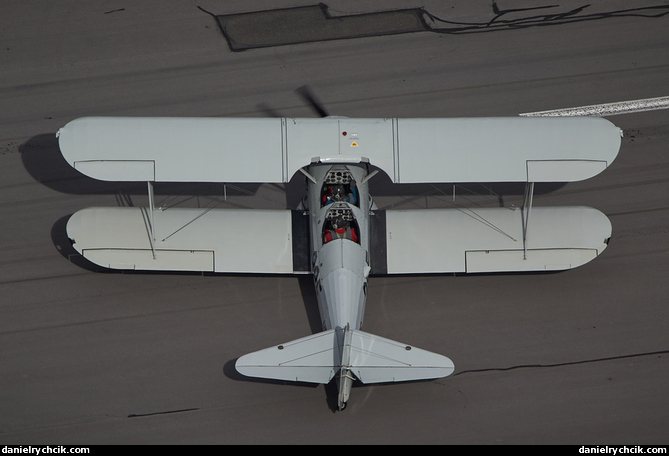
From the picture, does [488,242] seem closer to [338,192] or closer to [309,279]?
[338,192]

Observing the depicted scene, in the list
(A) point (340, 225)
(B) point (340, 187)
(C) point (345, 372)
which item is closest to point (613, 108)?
(B) point (340, 187)

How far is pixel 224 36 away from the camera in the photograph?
18.0 meters

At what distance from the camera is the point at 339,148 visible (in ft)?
42.4

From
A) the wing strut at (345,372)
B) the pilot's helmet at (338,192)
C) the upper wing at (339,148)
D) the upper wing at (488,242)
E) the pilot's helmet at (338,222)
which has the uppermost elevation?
the upper wing at (339,148)

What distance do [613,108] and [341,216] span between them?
7.77 meters

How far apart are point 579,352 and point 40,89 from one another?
13048mm

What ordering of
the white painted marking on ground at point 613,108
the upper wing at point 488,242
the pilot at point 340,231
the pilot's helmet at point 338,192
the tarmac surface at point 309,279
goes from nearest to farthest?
the tarmac surface at point 309,279
the pilot at point 340,231
the pilot's helmet at point 338,192
the upper wing at point 488,242
the white painted marking on ground at point 613,108

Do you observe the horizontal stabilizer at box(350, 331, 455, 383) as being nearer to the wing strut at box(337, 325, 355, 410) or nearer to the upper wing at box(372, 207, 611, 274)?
the wing strut at box(337, 325, 355, 410)

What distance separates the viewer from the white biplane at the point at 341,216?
37.6 feet

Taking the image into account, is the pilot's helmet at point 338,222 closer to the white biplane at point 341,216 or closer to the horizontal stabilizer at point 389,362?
the white biplane at point 341,216

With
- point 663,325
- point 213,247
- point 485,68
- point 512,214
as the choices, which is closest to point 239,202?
point 213,247

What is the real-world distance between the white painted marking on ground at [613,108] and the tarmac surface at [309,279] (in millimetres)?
171

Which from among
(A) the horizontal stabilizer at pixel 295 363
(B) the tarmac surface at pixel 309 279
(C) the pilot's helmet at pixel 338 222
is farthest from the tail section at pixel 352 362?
(C) the pilot's helmet at pixel 338 222

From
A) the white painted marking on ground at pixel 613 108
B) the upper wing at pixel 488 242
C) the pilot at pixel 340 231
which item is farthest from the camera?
the white painted marking on ground at pixel 613 108
